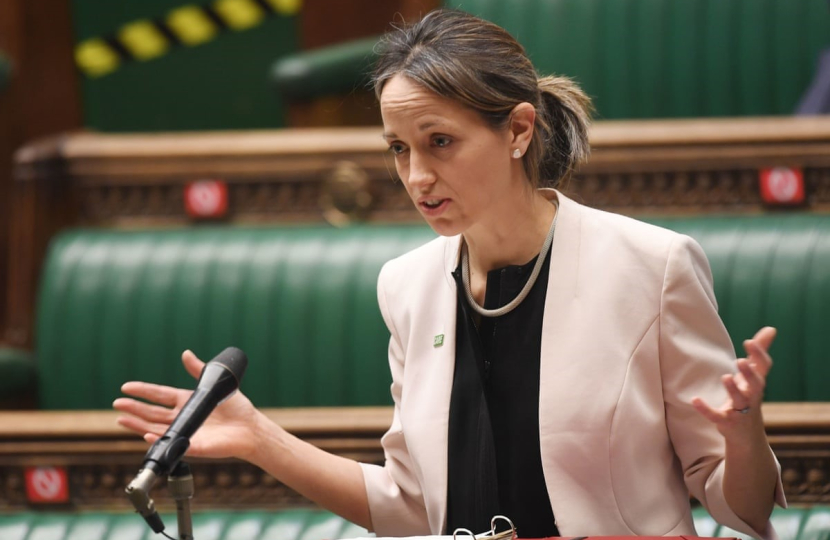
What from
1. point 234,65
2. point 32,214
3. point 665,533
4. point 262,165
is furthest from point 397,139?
point 234,65

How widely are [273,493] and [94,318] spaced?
2.25 ft

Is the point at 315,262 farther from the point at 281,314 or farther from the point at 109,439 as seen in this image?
the point at 109,439

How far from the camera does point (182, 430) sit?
90 cm

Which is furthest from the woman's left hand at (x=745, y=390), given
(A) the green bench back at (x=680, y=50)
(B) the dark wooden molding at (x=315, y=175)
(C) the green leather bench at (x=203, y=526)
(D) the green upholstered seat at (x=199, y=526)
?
(A) the green bench back at (x=680, y=50)

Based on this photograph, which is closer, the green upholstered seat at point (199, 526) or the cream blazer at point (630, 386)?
the cream blazer at point (630, 386)

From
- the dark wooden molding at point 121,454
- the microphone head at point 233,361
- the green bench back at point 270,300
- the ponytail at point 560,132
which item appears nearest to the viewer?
the microphone head at point 233,361

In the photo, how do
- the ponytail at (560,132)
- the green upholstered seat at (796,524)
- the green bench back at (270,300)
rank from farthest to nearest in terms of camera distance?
the green bench back at (270,300) → the green upholstered seat at (796,524) → the ponytail at (560,132)

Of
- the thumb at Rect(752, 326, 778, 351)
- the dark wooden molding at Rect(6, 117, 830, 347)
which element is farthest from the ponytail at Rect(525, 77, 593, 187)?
the dark wooden molding at Rect(6, 117, 830, 347)

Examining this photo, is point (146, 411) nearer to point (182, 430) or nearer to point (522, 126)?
point (182, 430)

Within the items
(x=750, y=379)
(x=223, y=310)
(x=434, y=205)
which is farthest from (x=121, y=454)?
(x=750, y=379)

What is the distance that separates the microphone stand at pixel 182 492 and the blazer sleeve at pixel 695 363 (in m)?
0.43

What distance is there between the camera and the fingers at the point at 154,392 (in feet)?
3.59

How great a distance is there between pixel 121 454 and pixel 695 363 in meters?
0.88

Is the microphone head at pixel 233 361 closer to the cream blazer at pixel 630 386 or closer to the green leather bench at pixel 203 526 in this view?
the cream blazer at pixel 630 386
